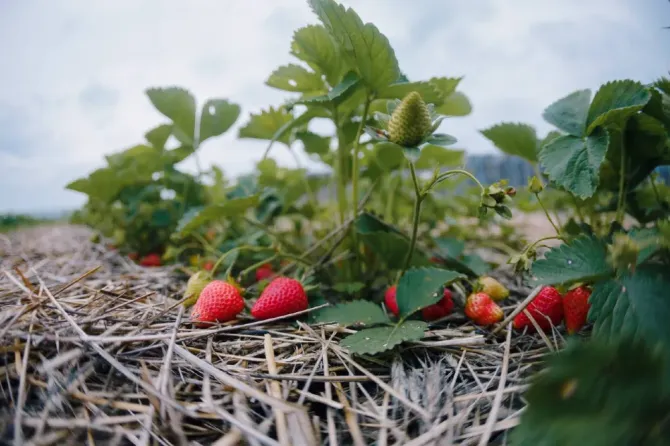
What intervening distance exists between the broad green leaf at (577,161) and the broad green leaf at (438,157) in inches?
19.6

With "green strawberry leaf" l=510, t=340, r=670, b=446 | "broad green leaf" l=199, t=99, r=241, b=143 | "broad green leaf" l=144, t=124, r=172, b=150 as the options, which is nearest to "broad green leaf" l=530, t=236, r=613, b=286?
"green strawberry leaf" l=510, t=340, r=670, b=446

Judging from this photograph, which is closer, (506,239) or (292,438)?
(292,438)

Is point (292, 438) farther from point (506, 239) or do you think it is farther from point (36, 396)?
point (506, 239)

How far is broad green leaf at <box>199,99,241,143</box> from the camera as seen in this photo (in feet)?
4.74

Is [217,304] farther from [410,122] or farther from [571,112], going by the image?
[571,112]

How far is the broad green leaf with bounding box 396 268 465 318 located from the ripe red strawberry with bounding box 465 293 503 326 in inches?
3.1

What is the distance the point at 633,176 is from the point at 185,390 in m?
1.08

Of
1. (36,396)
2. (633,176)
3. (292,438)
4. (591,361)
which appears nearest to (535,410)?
(591,361)

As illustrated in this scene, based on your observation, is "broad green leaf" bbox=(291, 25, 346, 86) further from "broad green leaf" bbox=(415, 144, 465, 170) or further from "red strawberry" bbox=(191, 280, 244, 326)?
"red strawberry" bbox=(191, 280, 244, 326)

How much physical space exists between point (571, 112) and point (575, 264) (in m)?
0.44

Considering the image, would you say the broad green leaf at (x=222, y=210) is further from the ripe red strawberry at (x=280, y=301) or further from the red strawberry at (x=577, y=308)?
the red strawberry at (x=577, y=308)

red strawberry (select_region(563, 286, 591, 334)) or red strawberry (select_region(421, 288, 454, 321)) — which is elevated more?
red strawberry (select_region(563, 286, 591, 334))

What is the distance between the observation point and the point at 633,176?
0.96 m

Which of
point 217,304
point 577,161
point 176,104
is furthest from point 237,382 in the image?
point 176,104
